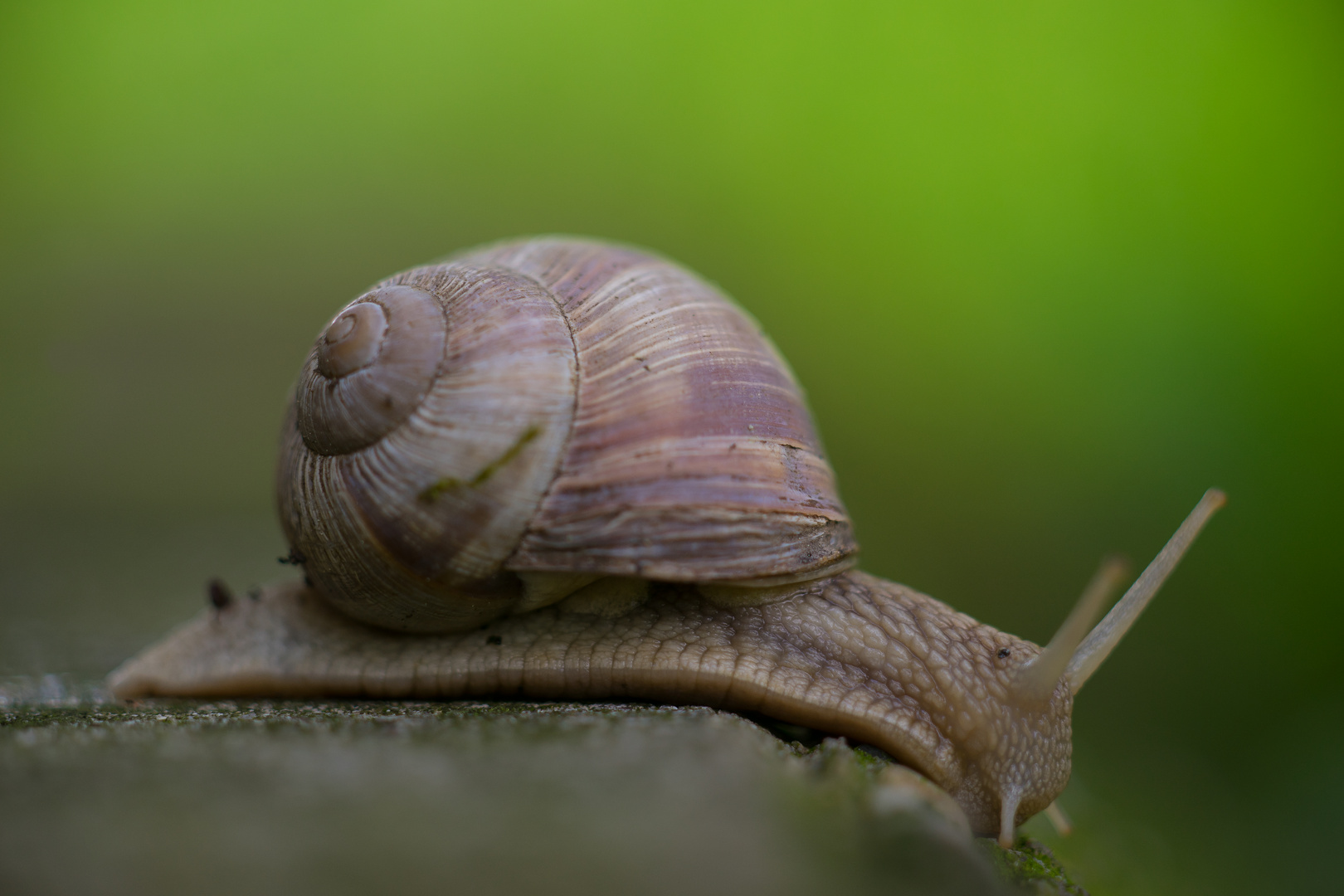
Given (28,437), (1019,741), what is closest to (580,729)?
(1019,741)

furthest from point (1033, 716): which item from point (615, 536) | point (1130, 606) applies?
point (615, 536)

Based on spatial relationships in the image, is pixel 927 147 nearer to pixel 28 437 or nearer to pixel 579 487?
pixel 579 487

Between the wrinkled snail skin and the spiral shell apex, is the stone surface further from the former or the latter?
the spiral shell apex

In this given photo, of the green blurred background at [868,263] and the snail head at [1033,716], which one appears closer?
the snail head at [1033,716]

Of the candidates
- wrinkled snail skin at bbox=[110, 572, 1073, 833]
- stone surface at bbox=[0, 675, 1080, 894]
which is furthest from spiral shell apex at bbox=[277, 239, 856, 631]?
stone surface at bbox=[0, 675, 1080, 894]

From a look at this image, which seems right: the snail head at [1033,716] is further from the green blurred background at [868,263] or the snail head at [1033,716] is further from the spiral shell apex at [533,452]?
the green blurred background at [868,263]

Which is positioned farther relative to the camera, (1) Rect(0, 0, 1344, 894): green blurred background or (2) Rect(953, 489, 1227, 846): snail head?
(1) Rect(0, 0, 1344, 894): green blurred background

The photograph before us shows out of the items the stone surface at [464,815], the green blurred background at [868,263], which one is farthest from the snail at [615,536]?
the green blurred background at [868,263]
